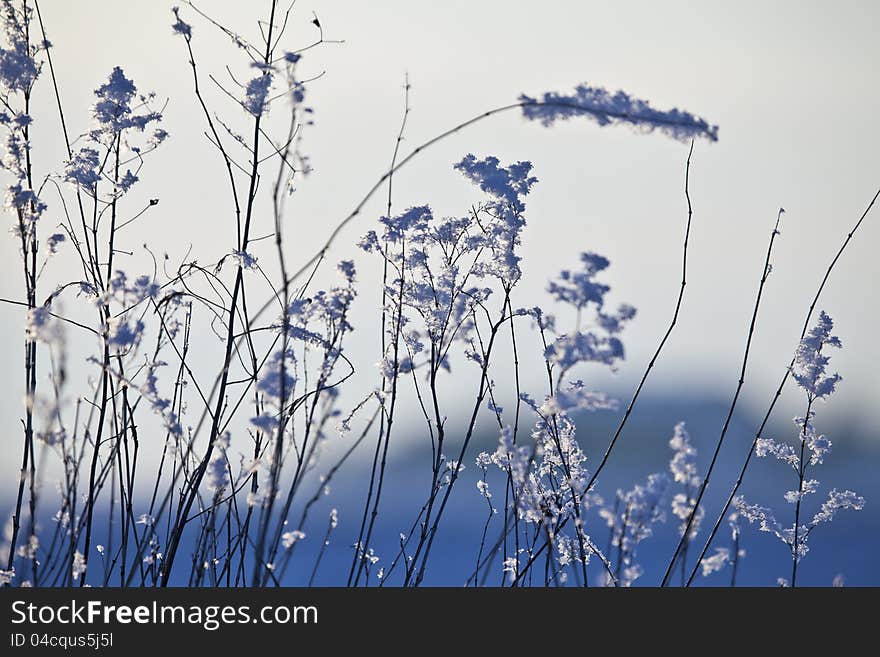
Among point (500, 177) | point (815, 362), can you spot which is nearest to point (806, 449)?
point (815, 362)

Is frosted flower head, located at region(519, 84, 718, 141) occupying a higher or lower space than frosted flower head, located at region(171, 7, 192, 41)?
lower

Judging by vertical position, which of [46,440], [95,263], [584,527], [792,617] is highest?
[95,263]

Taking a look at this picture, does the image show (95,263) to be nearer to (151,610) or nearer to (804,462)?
(151,610)

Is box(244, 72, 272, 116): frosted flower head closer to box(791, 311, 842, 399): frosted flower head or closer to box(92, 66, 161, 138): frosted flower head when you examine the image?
box(92, 66, 161, 138): frosted flower head

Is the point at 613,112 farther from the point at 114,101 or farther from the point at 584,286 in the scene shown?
the point at 114,101

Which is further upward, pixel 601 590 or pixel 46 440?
pixel 46 440

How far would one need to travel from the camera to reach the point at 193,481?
7.38ft

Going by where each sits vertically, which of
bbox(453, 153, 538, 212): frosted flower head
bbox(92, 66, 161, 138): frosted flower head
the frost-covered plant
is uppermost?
bbox(92, 66, 161, 138): frosted flower head

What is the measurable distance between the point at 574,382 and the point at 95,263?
3.94 feet

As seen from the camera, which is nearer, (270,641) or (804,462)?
(270,641)

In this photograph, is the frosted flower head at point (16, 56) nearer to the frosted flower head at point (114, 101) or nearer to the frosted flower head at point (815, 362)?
the frosted flower head at point (114, 101)

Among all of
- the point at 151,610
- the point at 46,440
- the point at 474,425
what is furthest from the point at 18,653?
the point at 474,425

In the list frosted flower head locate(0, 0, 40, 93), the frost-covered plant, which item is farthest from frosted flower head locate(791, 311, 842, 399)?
frosted flower head locate(0, 0, 40, 93)

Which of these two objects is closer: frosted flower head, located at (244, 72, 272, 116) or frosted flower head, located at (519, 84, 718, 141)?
frosted flower head, located at (519, 84, 718, 141)
